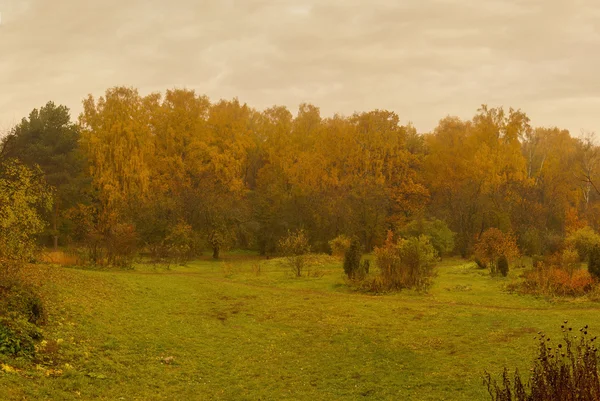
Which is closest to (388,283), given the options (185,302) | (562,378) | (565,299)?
(565,299)

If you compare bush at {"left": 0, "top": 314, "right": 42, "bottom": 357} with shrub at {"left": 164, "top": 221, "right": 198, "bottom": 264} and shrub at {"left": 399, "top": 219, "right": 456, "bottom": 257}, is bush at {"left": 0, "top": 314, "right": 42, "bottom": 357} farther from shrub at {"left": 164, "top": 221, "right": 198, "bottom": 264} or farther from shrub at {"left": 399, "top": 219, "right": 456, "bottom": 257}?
shrub at {"left": 399, "top": 219, "right": 456, "bottom": 257}

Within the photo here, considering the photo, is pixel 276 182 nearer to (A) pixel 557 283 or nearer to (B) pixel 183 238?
(B) pixel 183 238

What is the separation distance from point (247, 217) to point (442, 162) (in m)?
22.8

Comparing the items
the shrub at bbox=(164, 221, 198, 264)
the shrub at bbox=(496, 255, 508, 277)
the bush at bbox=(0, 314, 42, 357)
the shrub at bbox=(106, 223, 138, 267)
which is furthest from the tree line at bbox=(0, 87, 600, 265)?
the bush at bbox=(0, 314, 42, 357)

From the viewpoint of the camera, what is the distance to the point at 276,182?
47.5 metres

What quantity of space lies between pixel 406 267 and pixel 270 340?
9763 millimetres

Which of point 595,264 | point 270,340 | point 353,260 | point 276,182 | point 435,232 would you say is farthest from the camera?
point 276,182

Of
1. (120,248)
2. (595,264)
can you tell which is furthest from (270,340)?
(120,248)

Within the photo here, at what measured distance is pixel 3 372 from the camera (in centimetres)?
916

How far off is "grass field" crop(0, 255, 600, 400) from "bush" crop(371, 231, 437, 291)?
78 centimetres

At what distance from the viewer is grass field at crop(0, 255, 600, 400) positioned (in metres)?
10.6

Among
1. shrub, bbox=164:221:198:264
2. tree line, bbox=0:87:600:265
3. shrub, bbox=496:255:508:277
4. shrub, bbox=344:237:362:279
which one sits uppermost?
tree line, bbox=0:87:600:265

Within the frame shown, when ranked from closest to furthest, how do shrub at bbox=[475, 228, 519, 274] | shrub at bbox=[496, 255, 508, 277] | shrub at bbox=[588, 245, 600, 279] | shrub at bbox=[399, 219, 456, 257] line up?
shrub at bbox=[588, 245, 600, 279] → shrub at bbox=[496, 255, 508, 277] → shrub at bbox=[475, 228, 519, 274] → shrub at bbox=[399, 219, 456, 257]

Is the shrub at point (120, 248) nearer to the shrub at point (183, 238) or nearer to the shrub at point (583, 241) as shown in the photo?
the shrub at point (183, 238)
